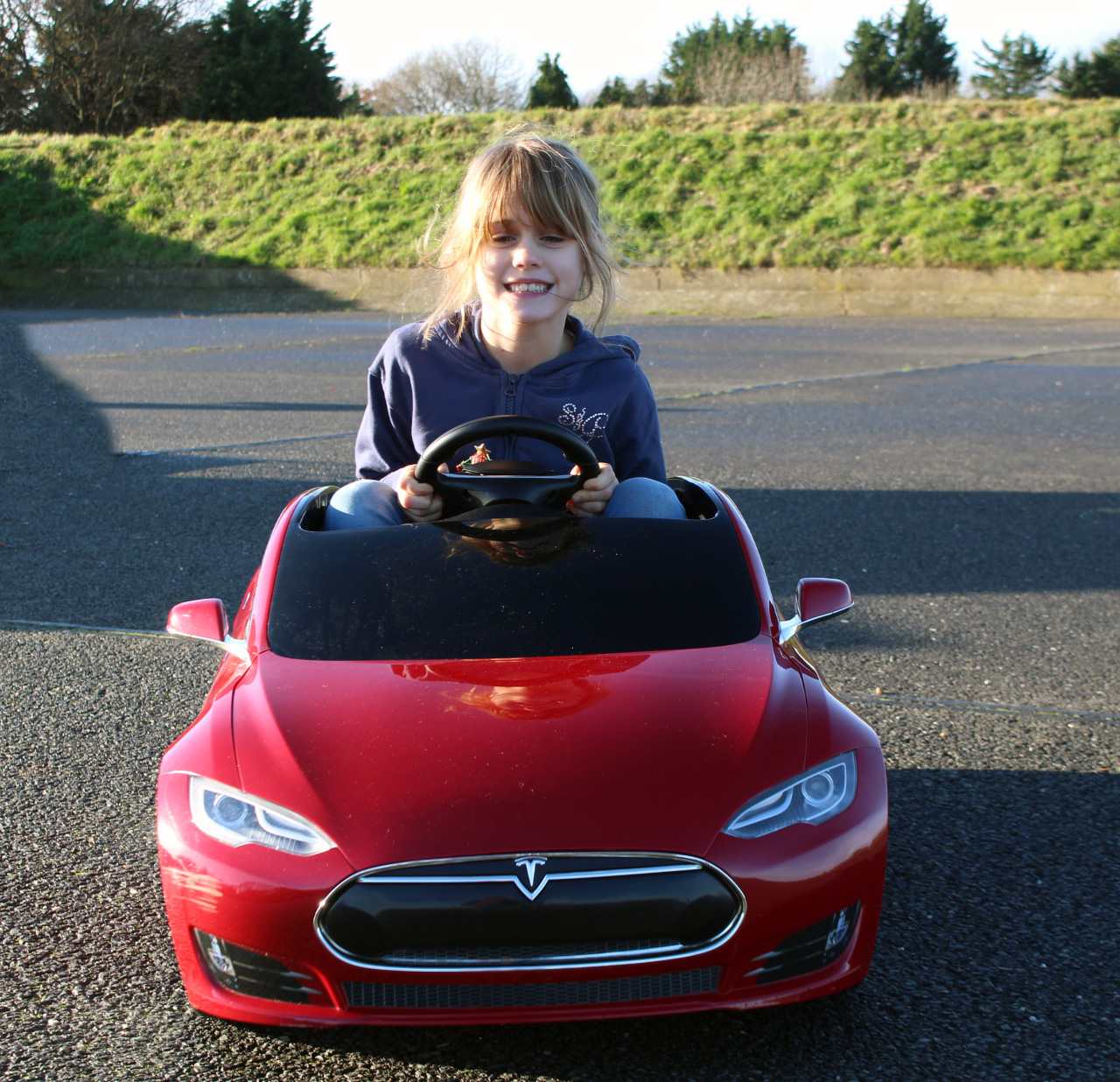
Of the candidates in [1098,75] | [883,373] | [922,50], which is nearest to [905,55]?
[922,50]

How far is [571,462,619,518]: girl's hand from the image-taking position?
280 cm

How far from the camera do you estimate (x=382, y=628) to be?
2451 mm

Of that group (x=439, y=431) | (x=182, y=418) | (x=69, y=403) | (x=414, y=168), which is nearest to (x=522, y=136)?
(x=439, y=431)

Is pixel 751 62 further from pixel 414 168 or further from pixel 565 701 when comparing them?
pixel 565 701

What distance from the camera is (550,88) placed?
44375 millimetres

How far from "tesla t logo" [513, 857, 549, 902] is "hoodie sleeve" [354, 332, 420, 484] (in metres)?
1.66

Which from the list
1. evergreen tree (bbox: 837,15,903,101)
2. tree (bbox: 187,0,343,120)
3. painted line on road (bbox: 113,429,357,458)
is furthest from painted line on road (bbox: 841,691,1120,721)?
evergreen tree (bbox: 837,15,903,101)

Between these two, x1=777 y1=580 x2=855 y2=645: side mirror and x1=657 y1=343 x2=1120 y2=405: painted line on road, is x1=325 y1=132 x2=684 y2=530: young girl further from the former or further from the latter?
x1=657 y1=343 x2=1120 y2=405: painted line on road

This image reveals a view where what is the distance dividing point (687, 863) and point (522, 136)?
2.13 meters

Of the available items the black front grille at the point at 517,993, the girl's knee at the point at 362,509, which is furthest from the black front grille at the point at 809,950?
the girl's knee at the point at 362,509

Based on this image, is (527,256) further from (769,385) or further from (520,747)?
(769,385)

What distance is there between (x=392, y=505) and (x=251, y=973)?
123 centimetres

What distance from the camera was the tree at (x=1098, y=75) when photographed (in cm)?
3962

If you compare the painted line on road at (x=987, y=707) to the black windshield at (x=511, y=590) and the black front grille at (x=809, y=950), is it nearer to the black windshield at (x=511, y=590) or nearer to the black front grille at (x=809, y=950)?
the black windshield at (x=511, y=590)
